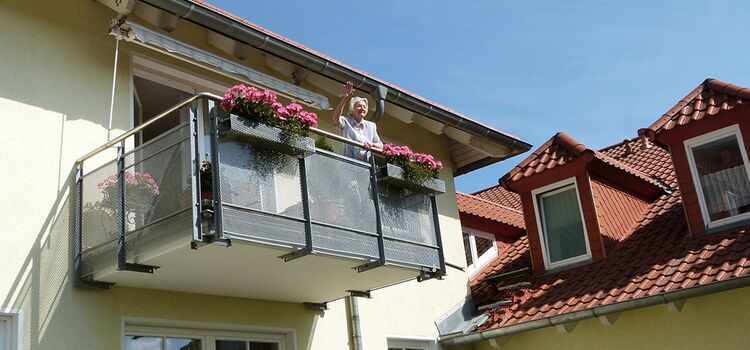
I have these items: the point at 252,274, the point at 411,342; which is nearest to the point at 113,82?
the point at 252,274

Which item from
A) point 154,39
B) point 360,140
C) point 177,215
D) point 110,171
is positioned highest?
point 154,39

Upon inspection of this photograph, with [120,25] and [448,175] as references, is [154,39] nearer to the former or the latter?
[120,25]

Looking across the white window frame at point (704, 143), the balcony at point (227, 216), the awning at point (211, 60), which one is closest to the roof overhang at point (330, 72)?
the awning at point (211, 60)

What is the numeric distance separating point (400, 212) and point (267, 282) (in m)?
1.66

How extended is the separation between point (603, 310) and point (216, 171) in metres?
5.58

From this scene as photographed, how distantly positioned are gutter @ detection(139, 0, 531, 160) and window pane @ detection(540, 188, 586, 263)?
1134mm

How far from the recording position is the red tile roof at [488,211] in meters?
14.2

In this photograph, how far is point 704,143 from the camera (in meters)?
11.9

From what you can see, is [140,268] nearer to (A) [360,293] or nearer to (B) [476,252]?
(A) [360,293]

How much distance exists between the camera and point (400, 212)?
9461 mm

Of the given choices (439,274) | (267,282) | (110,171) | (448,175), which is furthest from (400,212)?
(448,175)

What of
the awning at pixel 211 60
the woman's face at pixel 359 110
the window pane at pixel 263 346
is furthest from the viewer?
the woman's face at pixel 359 110

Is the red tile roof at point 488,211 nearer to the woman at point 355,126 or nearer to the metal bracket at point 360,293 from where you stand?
the metal bracket at point 360,293

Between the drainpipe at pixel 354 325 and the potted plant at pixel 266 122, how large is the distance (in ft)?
10.4
